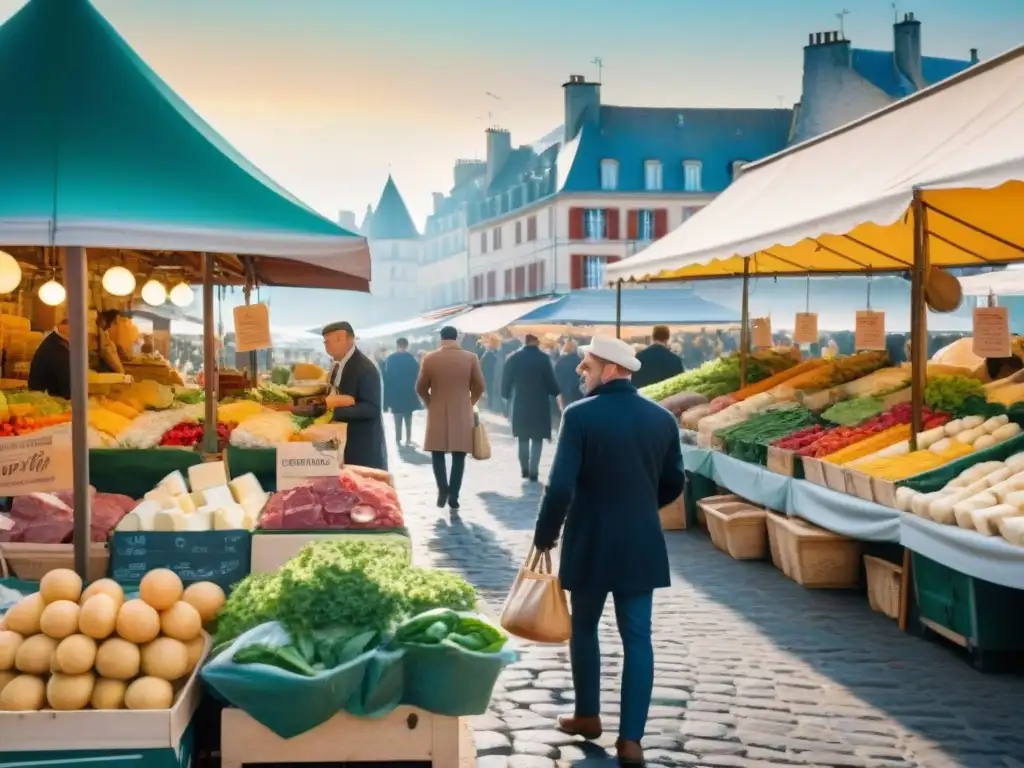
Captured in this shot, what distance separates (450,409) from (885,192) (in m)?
6.60

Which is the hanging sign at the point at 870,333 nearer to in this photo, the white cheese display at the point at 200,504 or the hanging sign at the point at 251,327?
the hanging sign at the point at 251,327

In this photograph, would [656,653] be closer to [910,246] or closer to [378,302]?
[910,246]

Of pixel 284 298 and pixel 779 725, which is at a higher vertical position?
pixel 284 298

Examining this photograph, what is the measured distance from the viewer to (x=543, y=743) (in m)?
5.64

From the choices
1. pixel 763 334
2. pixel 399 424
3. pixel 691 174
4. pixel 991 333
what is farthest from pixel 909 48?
pixel 991 333

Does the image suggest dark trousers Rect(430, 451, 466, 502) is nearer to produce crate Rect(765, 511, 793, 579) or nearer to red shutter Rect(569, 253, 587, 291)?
produce crate Rect(765, 511, 793, 579)

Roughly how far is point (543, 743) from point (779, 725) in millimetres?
1221

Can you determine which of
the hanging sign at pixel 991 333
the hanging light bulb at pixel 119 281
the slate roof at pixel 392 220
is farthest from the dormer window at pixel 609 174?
the slate roof at pixel 392 220

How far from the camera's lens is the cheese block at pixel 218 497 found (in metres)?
5.92

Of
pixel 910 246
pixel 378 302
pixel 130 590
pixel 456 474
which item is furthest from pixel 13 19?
pixel 378 302

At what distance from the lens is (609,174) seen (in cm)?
5534

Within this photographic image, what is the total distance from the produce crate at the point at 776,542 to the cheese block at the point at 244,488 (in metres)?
4.85

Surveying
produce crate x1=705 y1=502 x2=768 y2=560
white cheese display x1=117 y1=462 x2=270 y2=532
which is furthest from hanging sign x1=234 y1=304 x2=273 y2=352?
produce crate x1=705 y1=502 x2=768 y2=560

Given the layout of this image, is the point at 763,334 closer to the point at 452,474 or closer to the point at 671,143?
the point at 452,474
